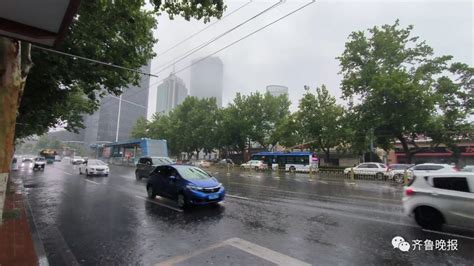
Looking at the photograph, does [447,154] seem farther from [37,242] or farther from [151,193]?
[37,242]

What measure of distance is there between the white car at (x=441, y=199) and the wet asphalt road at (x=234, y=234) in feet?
1.20

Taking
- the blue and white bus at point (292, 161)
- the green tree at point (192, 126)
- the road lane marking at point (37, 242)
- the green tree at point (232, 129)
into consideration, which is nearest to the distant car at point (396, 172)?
the blue and white bus at point (292, 161)

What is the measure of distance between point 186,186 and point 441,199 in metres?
7.44

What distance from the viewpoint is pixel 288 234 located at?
6.92 metres

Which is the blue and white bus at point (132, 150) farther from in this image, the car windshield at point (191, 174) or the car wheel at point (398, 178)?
the car wheel at point (398, 178)

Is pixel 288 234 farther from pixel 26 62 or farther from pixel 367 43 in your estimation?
pixel 367 43

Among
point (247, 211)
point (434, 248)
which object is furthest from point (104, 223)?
point (434, 248)

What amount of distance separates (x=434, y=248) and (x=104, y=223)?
805 centimetres

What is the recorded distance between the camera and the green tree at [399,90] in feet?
103

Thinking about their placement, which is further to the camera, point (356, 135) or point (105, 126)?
point (105, 126)

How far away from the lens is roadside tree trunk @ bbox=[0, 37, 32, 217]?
4.70 m

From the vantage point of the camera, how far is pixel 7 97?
4816 mm

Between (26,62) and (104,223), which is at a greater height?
(26,62)

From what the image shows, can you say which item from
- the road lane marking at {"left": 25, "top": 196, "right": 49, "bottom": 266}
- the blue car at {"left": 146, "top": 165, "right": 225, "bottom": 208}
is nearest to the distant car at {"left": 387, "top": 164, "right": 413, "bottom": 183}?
the blue car at {"left": 146, "top": 165, "right": 225, "bottom": 208}
